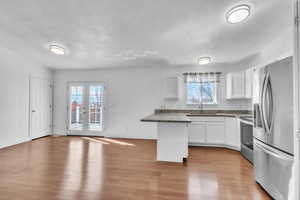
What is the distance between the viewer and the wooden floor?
2.14 meters

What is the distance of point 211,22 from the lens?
2.82m

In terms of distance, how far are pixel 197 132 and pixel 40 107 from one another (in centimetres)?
506

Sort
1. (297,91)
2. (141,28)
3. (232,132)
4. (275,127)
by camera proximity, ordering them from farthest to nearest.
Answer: (232,132) → (141,28) → (275,127) → (297,91)

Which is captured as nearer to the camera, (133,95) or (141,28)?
(141,28)

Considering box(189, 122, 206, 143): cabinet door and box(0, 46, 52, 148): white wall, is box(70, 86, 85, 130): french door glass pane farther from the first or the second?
box(189, 122, 206, 143): cabinet door

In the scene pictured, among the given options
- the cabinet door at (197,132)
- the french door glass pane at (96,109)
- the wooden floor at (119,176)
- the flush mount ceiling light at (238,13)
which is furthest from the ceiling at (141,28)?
the wooden floor at (119,176)

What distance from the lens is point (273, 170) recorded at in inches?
79.3

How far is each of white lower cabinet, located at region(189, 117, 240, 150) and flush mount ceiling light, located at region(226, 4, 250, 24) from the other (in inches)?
98.6

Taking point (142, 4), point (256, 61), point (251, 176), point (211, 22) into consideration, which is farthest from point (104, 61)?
point (251, 176)

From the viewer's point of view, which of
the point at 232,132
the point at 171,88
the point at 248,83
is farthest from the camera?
the point at 171,88

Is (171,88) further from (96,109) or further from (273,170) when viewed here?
(273,170)

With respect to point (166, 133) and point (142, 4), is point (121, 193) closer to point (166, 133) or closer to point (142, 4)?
point (166, 133)

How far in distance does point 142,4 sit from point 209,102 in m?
3.70

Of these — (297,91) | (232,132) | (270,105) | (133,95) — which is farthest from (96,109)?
(297,91)
